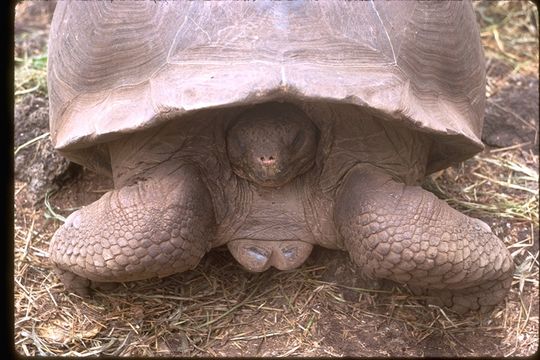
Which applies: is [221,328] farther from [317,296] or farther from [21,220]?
[21,220]

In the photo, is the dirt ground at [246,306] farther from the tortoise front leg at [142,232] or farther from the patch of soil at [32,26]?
the patch of soil at [32,26]

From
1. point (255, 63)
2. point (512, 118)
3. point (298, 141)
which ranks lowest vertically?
point (512, 118)

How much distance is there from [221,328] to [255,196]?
49 centimetres

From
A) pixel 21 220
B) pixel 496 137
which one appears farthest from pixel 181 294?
pixel 496 137

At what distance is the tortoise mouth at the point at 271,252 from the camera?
8.85 ft

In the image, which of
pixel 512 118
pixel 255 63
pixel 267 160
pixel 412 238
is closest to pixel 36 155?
pixel 267 160

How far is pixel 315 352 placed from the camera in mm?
2521

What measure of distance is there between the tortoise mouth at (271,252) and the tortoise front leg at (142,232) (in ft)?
0.57

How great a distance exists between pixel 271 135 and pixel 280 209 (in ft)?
1.24

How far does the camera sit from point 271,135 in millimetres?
2406

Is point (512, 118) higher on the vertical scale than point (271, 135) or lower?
lower

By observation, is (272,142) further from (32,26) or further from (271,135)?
(32,26)

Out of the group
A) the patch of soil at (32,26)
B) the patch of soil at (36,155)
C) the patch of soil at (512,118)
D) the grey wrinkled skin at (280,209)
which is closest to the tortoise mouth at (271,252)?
the grey wrinkled skin at (280,209)

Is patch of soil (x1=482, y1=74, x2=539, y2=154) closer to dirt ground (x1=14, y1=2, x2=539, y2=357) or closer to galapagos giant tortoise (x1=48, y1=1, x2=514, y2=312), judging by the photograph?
dirt ground (x1=14, y1=2, x2=539, y2=357)
